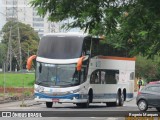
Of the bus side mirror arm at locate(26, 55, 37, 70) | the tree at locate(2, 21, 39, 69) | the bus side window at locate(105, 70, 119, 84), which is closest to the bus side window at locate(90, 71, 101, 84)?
the bus side window at locate(105, 70, 119, 84)

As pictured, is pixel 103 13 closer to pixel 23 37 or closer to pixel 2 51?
pixel 2 51

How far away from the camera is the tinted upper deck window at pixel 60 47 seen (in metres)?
25.5

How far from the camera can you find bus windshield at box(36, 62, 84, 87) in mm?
25562

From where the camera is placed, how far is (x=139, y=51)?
21156mm

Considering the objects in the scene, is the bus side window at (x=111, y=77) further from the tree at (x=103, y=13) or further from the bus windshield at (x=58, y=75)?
the tree at (x=103, y=13)

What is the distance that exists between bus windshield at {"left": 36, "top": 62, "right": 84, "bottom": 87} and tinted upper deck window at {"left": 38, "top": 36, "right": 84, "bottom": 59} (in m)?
0.53

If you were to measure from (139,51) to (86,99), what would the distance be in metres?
6.51

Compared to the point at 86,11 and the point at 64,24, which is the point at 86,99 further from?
the point at 86,11

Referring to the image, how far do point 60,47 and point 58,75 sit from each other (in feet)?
4.89

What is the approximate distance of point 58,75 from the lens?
25625 millimetres

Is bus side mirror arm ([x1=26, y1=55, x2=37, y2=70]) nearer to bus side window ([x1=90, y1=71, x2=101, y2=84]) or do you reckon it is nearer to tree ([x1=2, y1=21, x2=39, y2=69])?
bus side window ([x1=90, y1=71, x2=101, y2=84])

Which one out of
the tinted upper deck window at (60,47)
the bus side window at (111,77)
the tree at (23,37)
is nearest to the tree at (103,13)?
the tinted upper deck window at (60,47)

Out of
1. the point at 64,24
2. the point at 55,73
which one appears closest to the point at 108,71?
the point at 55,73

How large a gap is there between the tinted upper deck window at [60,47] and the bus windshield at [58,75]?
1.74 ft
